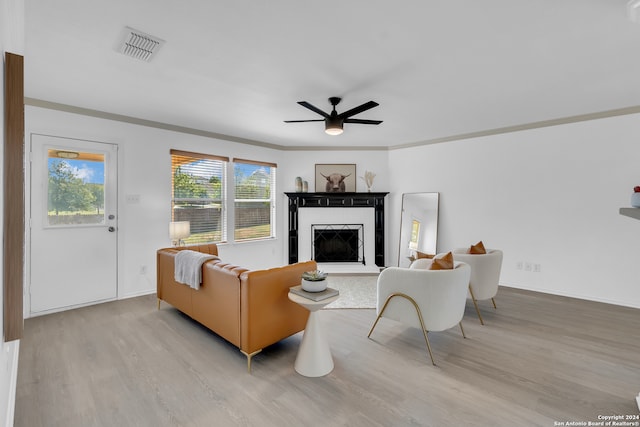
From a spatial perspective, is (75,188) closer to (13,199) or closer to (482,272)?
(13,199)

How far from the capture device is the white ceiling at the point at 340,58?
195 centimetres

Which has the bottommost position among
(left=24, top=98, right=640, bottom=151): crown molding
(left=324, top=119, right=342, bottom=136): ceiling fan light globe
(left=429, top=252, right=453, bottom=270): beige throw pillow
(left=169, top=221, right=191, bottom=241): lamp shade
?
(left=429, top=252, right=453, bottom=270): beige throw pillow

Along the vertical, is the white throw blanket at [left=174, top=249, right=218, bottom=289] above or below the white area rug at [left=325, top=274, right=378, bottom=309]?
above

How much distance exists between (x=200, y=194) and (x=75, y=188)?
1610 millimetres

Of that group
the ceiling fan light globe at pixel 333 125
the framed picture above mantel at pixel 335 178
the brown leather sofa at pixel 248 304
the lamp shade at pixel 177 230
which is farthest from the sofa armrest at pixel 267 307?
the framed picture above mantel at pixel 335 178

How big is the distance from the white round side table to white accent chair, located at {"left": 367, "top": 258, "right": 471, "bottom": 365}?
0.62 m

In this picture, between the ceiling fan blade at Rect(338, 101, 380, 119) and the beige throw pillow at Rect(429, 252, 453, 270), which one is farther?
the ceiling fan blade at Rect(338, 101, 380, 119)

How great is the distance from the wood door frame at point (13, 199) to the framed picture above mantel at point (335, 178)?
490 cm

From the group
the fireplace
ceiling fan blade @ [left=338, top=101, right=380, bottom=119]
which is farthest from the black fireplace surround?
ceiling fan blade @ [left=338, top=101, right=380, bottom=119]

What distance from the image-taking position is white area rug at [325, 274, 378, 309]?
387cm

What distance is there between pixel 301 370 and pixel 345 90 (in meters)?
2.74

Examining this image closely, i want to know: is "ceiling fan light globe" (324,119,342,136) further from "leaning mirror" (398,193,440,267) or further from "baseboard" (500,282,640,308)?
"baseboard" (500,282,640,308)

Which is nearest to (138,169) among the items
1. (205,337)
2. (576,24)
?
(205,337)

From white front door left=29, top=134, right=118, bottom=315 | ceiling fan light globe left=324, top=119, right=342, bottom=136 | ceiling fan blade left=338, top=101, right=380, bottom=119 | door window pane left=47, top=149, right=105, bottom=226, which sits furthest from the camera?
door window pane left=47, top=149, right=105, bottom=226
